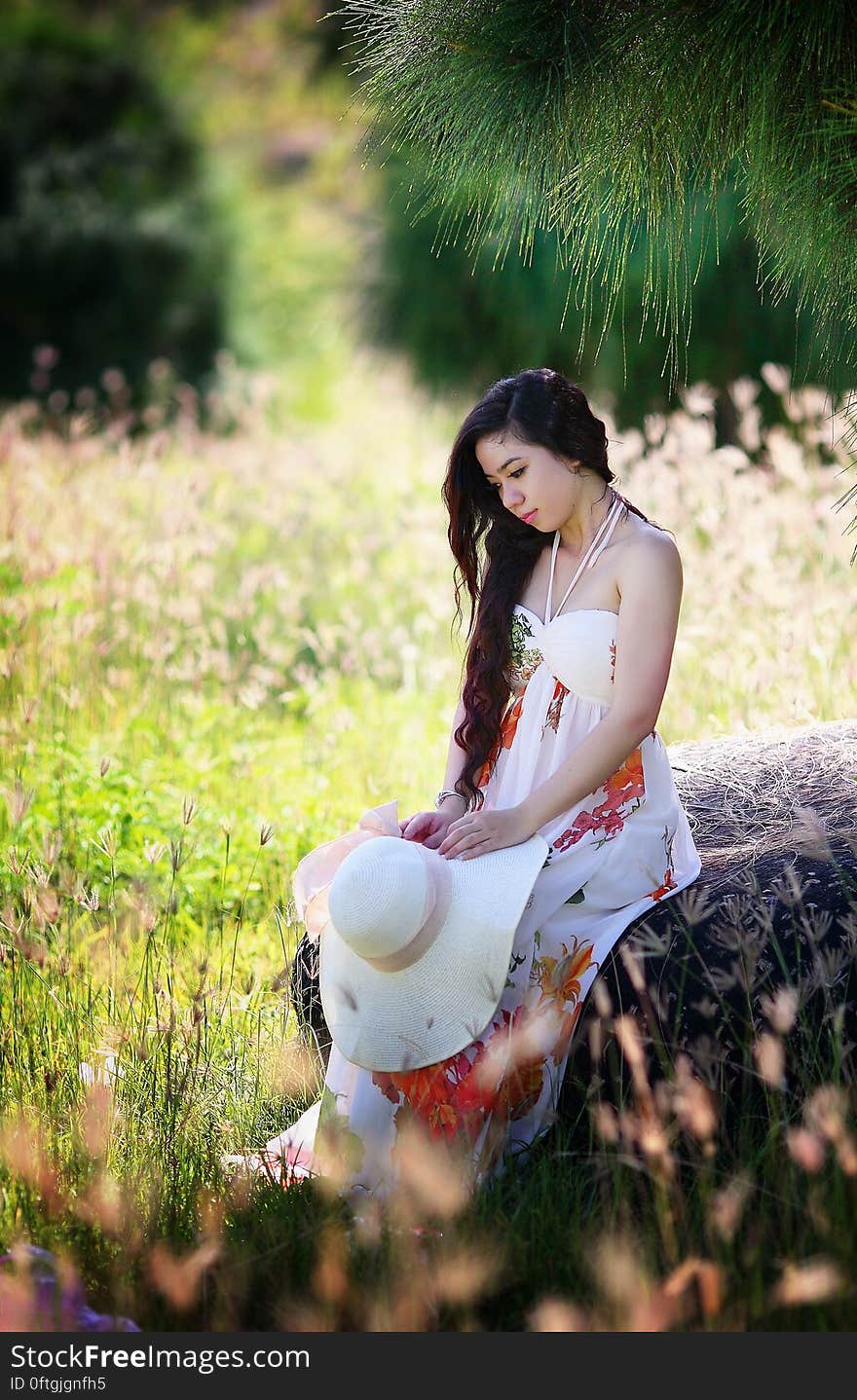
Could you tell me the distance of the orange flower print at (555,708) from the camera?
267 cm

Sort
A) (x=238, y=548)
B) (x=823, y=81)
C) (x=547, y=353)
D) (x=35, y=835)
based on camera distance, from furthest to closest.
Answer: (x=547, y=353), (x=238, y=548), (x=35, y=835), (x=823, y=81)

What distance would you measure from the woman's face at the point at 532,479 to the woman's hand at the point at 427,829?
614 mm

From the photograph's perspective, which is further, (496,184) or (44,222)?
(44,222)

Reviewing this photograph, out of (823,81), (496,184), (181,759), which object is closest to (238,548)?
(181,759)

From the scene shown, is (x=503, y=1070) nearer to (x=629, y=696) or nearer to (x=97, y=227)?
(x=629, y=696)

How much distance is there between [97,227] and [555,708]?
1056cm

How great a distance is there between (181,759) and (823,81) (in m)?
2.65

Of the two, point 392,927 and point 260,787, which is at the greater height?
point 260,787

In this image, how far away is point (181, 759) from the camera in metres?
4.13

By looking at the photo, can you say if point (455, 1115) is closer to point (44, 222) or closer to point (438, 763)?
point (438, 763)

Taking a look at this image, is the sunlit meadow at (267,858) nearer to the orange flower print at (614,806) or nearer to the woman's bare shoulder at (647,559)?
the orange flower print at (614,806)

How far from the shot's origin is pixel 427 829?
2.67 metres

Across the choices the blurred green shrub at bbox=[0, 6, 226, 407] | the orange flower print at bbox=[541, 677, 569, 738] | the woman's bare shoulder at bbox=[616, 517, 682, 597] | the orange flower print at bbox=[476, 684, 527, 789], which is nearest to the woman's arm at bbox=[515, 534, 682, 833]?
the woman's bare shoulder at bbox=[616, 517, 682, 597]

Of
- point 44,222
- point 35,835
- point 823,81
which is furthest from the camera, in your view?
point 44,222
